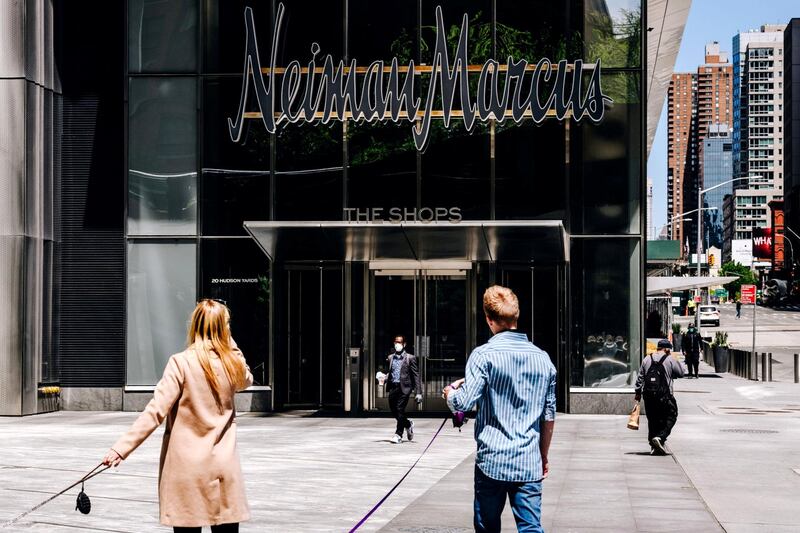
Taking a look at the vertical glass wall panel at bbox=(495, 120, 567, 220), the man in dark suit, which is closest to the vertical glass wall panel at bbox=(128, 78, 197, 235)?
the vertical glass wall panel at bbox=(495, 120, 567, 220)

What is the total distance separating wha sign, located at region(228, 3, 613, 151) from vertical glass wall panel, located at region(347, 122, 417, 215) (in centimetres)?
26

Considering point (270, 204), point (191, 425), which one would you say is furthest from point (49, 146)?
point (191, 425)

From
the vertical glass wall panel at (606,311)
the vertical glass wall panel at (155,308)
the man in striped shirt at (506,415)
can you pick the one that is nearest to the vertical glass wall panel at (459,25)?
the vertical glass wall panel at (606,311)

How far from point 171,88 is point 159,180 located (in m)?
1.98

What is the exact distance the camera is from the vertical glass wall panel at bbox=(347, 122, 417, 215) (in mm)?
25609

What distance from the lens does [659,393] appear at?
18.0 m

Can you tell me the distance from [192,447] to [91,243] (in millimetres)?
20352

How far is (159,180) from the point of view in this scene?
26.0m

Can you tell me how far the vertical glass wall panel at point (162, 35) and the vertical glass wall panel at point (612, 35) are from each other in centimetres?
837

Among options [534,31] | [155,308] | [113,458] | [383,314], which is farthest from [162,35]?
[113,458]

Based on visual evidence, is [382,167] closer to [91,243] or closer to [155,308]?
[155,308]

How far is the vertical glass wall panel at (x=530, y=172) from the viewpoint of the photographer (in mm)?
25516

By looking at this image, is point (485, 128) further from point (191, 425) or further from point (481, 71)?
point (191, 425)

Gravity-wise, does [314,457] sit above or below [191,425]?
below
